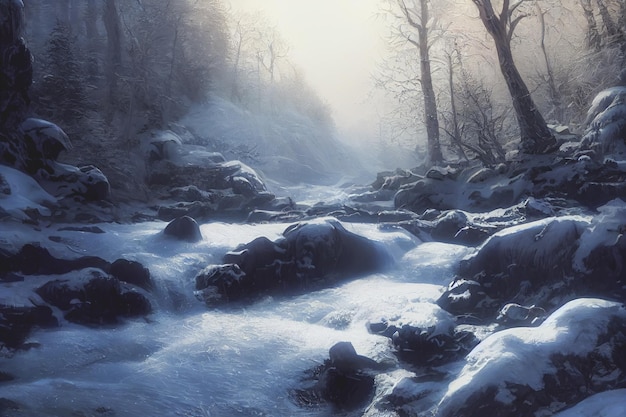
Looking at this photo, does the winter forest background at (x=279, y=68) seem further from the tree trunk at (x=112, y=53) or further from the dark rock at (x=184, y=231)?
the dark rock at (x=184, y=231)

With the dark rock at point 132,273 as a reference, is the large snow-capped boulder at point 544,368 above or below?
below

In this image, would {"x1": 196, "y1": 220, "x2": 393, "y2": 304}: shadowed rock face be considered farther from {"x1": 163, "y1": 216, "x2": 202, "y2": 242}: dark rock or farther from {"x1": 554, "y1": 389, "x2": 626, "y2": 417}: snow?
{"x1": 554, "y1": 389, "x2": 626, "y2": 417}: snow

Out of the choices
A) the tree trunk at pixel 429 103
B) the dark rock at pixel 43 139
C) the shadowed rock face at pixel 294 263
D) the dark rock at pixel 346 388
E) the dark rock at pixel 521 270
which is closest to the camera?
the dark rock at pixel 346 388

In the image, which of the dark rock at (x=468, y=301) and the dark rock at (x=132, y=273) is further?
the dark rock at (x=132, y=273)

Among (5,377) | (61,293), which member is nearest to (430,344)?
(5,377)

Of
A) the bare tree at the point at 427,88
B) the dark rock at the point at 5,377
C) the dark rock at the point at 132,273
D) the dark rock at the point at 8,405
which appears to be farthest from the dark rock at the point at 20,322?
the bare tree at the point at 427,88

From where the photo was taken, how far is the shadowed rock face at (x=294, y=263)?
9.36 metres

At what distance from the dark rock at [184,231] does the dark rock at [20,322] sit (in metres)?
3.68

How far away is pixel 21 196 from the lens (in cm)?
1175

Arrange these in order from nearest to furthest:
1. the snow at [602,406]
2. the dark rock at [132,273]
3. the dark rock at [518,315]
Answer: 1. the snow at [602,406]
2. the dark rock at [518,315]
3. the dark rock at [132,273]

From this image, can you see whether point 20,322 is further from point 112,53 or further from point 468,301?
point 112,53

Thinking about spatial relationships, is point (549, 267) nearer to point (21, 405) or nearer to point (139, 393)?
point (139, 393)

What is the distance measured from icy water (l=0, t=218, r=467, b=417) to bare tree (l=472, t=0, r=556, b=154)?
5.06 metres

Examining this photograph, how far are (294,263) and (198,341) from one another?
9.89 ft
